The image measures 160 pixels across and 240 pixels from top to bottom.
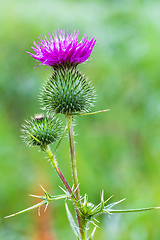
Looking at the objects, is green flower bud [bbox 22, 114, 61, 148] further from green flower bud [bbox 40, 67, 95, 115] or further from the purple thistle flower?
the purple thistle flower

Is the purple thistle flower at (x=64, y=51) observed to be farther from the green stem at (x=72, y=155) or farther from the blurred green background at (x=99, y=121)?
the blurred green background at (x=99, y=121)

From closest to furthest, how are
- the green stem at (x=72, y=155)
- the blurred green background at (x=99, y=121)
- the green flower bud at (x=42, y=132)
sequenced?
the green stem at (x=72, y=155) < the green flower bud at (x=42, y=132) < the blurred green background at (x=99, y=121)

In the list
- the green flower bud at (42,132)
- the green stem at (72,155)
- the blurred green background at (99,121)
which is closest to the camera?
the green stem at (72,155)

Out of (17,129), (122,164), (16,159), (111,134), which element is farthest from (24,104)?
(122,164)

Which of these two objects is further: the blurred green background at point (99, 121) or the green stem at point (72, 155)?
the blurred green background at point (99, 121)

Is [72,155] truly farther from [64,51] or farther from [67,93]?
[64,51]

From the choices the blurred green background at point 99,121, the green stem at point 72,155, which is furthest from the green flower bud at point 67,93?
the blurred green background at point 99,121

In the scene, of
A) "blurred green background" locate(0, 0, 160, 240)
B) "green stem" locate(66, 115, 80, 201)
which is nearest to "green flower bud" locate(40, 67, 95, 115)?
"green stem" locate(66, 115, 80, 201)
